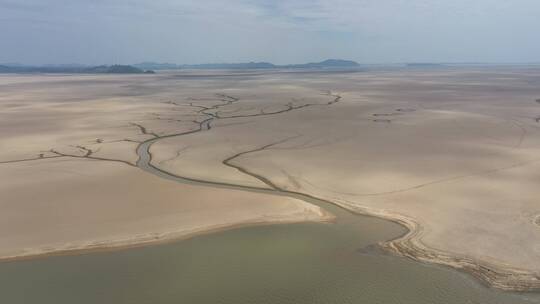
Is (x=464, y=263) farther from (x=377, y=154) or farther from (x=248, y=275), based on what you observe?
(x=377, y=154)

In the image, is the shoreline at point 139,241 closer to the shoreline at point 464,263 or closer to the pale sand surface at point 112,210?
the pale sand surface at point 112,210

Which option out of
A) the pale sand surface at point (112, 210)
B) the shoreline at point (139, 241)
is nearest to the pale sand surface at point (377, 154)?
the shoreline at point (139, 241)

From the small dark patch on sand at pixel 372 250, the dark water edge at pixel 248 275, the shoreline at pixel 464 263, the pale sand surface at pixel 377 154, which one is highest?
the pale sand surface at pixel 377 154

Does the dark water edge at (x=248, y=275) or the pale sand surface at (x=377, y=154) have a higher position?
the pale sand surface at (x=377, y=154)

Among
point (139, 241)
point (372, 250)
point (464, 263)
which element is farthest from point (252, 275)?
point (464, 263)

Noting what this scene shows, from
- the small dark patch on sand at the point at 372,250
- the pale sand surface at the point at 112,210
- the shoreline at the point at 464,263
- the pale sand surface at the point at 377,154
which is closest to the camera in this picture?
the shoreline at the point at 464,263

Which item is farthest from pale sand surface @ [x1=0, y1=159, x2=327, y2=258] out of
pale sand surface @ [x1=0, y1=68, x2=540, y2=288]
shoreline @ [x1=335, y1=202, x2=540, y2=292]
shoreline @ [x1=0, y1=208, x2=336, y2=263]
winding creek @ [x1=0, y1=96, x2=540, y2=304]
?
shoreline @ [x1=335, y1=202, x2=540, y2=292]

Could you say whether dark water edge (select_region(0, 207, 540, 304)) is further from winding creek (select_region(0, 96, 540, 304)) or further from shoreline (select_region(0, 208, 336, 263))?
shoreline (select_region(0, 208, 336, 263))
